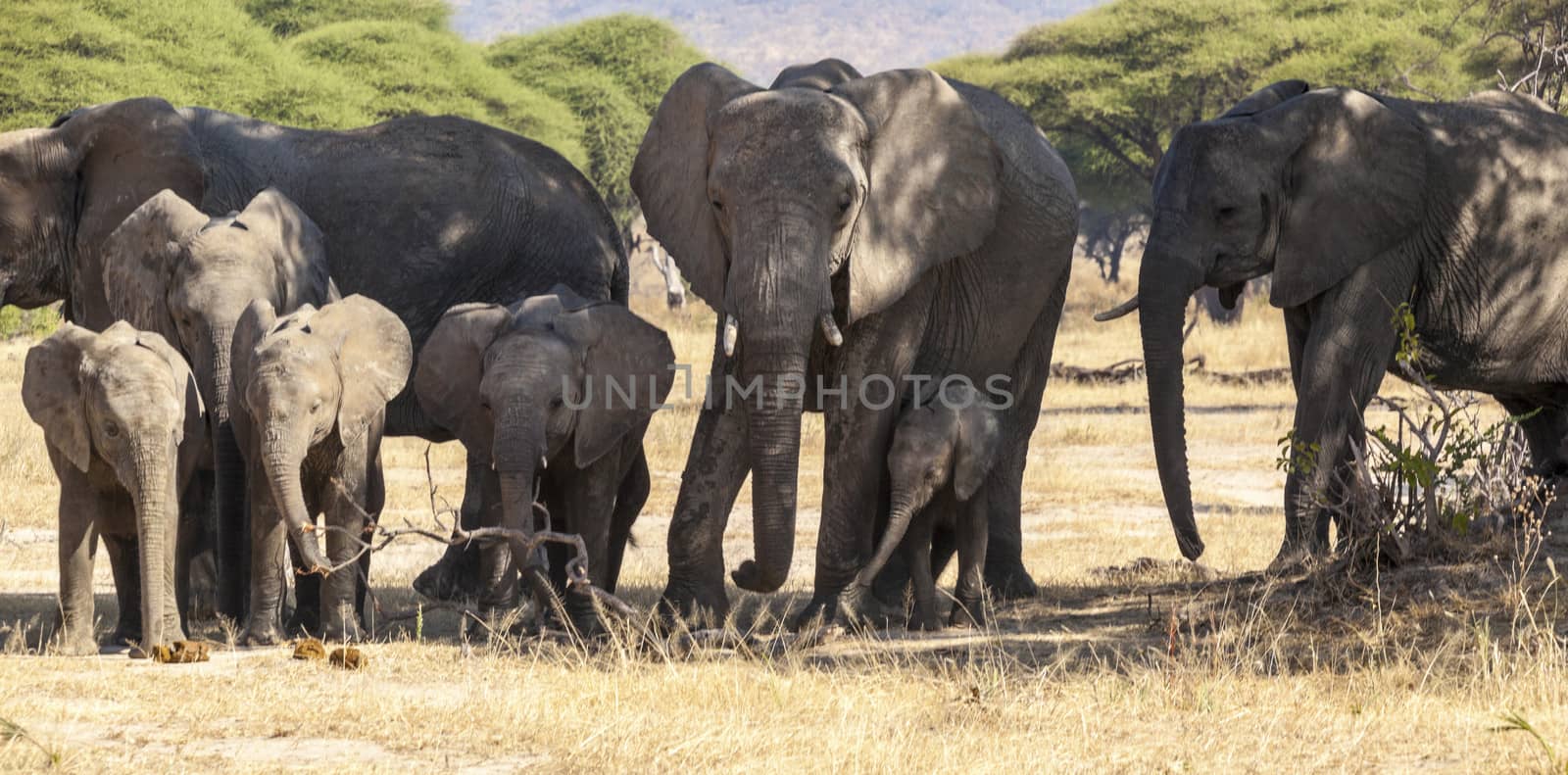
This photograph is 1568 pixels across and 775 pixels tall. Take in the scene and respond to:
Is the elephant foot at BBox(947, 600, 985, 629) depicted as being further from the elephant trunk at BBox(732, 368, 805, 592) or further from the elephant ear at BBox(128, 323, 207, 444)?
the elephant ear at BBox(128, 323, 207, 444)

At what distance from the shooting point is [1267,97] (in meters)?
10.4

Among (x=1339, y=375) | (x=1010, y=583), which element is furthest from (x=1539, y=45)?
(x=1010, y=583)

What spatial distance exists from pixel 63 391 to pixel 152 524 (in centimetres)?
65

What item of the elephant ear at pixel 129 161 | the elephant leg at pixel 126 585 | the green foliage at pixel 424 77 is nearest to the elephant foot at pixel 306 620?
the elephant leg at pixel 126 585

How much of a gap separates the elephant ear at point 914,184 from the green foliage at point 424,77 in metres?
25.8

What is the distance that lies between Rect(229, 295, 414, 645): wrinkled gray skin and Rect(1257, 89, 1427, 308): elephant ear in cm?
408

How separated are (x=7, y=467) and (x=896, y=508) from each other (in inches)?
329

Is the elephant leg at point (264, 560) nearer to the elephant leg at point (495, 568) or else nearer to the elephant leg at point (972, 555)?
the elephant leg at point (495, 568)

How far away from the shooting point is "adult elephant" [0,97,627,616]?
1067 centimetres

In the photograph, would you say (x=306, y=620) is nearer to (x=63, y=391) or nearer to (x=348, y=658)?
(x=348, y=658)

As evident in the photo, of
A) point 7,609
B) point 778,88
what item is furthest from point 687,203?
point 7,609

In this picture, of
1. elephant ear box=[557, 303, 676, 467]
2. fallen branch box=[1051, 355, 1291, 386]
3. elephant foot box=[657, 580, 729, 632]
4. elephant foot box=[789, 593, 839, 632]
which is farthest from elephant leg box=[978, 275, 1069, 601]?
fallen branch box=[1051, 355, 1291, 386]

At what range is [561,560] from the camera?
9211mm

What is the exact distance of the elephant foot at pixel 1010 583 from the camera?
10.0 m
